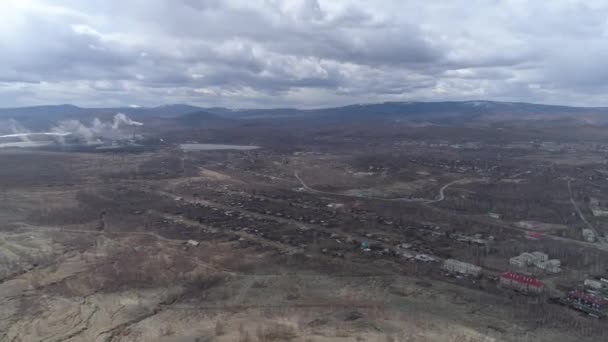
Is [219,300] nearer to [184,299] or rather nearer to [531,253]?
[184,299]

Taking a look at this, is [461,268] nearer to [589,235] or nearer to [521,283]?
[521,283]

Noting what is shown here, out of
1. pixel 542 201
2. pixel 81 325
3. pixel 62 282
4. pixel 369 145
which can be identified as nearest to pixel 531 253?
pixel 542 201

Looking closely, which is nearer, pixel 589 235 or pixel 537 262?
pixel 537 262

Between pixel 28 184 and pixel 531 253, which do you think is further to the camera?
pixel 28 184

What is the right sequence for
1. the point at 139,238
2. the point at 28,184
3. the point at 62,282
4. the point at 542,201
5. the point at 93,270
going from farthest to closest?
the point at 28,184 < the point at 542,201 < the point at 139,238 < the point at 93,270 < the point at 62,282

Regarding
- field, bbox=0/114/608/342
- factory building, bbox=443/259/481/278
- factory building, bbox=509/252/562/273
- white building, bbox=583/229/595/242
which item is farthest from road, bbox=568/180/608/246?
factory building, bbox=443/259/481/278

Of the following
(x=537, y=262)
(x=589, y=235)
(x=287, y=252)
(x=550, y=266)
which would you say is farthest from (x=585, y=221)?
(x=287, y=252)

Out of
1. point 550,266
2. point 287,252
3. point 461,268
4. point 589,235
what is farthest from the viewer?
point 589,235
